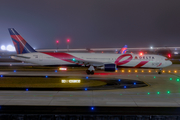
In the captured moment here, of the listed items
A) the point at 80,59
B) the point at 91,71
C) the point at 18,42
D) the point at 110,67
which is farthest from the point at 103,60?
the point at 18,42

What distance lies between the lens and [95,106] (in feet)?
38.6

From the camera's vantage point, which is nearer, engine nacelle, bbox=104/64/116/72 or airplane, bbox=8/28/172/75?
engine nacelle, bbox=104/64/116/72

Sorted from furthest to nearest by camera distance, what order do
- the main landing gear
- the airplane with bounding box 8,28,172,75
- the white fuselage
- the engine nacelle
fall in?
the white fuselage
the airplane with bounding box 8,28,172,75
the main landing gear
the engine nacelle

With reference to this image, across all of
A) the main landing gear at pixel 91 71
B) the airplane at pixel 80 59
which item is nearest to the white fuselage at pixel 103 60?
the airplane at pixel 80 59

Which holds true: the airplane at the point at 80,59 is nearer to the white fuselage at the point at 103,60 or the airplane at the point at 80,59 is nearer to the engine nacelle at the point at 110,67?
the white fuselage at the point at 103,60

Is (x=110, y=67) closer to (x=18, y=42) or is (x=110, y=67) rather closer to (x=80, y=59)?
(x=80, y=59)

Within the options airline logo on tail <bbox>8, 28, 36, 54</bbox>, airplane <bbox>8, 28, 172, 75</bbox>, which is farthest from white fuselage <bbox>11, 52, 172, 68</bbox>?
airline logo on tail <bbox>8, 28, 36, 54</bbox>

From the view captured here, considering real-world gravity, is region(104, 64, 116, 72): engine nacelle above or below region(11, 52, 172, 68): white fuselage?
below

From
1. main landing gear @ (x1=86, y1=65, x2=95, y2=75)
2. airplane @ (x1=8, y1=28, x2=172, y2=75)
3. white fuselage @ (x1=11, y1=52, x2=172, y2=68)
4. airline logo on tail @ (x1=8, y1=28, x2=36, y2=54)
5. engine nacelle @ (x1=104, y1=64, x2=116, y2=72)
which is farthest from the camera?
white fuselage @ (x1=11, y1=52, x2=172, y2=68)

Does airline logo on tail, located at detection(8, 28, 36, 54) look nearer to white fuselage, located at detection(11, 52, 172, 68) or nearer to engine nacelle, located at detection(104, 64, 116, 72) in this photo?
white fuselage, located at detection(11, 52, 172, 68)

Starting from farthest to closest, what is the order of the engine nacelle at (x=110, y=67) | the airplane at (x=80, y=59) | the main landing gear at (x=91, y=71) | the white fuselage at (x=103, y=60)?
the white fuselage at (x=103, y=60)
the airplane at (x=80, y=59)
the main landing gear at (x=91, y=71)
the engine nacelle at (x=110, y=67)

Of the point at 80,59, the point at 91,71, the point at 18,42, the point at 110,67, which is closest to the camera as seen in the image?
the point at 110,67

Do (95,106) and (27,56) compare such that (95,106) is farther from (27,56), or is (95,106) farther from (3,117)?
(27,56)

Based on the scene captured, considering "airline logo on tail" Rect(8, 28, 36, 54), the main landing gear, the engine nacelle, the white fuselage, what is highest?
"airline logo on tail" Rect(8, 28, 36, 54)
